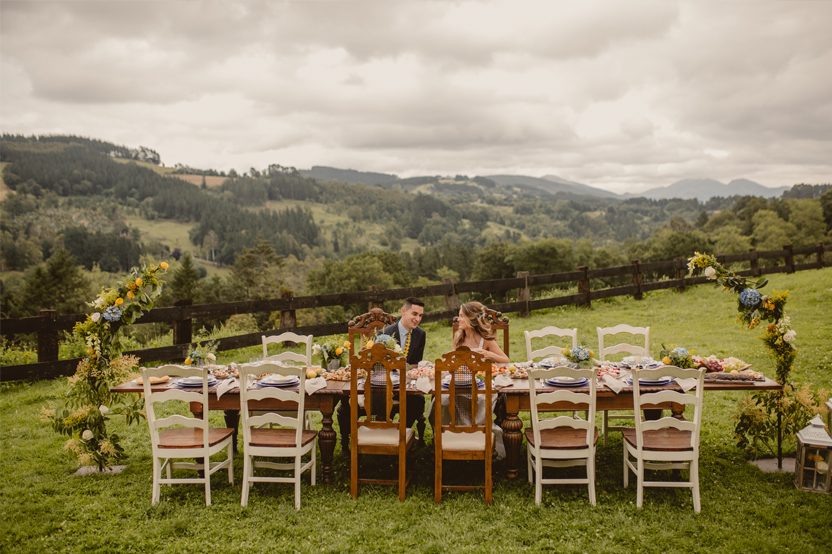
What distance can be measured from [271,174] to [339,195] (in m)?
20.0

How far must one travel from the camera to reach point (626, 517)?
14.4 feet

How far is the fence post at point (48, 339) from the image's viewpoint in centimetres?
812

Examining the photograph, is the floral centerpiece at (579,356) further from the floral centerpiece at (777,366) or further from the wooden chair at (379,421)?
the wooden chair at (379,421)

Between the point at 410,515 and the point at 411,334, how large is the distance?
2270mm

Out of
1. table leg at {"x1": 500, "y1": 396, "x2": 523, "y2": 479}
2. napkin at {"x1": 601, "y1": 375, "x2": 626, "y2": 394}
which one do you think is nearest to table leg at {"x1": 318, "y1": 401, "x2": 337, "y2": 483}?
table leg at {"x1": 500, "y1": 396, "x2": 523, "y2": 479}

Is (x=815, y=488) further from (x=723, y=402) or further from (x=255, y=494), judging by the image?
(x=255, y=494)

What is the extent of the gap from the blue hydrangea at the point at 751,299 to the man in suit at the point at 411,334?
3.23 metres

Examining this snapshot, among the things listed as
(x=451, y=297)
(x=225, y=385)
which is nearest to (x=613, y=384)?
(x=225, y=385)

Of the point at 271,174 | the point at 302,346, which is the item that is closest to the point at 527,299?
the point at 302,346

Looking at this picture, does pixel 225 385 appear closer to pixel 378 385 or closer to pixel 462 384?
pixel 378 385

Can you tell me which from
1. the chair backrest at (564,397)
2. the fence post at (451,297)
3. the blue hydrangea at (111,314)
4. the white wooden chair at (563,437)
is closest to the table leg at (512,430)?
the white wooden chair at (563,437)

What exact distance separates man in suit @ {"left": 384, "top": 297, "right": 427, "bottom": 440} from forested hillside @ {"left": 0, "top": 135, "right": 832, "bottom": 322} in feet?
14.6

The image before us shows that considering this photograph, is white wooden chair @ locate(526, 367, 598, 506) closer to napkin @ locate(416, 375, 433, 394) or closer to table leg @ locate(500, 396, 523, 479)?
table leg @ locate(500, 396, 523, 479)

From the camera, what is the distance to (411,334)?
634 cm
